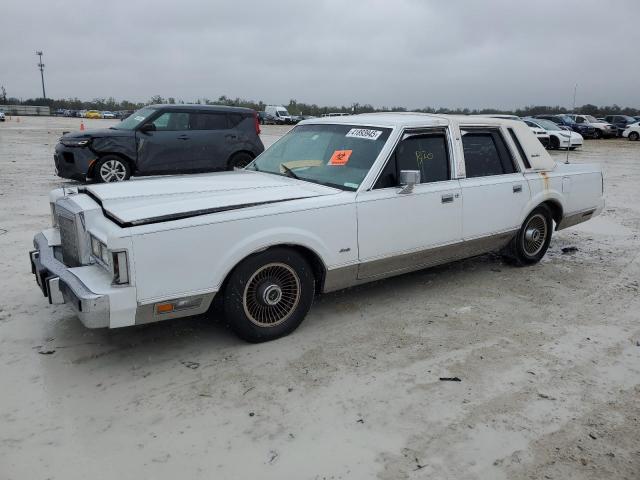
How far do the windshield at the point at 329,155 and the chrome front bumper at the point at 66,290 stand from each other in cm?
207

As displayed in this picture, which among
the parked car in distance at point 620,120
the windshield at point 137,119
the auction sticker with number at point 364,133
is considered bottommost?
the auction sticker with number at point 364,133

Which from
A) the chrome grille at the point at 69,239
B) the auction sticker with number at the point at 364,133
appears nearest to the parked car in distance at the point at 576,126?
the auction sticker with number at the point at 364,133

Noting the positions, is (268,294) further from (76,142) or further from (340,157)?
(76,142)

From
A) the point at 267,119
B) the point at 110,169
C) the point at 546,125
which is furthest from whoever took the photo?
the point at 267,119

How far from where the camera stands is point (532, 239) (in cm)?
598

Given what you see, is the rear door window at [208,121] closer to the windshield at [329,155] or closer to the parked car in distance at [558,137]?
the windshield at [329,155]

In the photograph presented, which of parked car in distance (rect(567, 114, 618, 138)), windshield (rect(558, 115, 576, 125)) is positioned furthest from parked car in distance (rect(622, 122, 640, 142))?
windshield (rect(558, 115, 576, 125))

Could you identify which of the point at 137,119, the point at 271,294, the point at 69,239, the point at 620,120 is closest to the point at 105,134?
the point at 137,119

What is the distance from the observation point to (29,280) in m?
5.30

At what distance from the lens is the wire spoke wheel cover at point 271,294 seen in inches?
156

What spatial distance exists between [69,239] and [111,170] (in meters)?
7.07

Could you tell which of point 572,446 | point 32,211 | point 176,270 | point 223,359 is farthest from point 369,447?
point 32,211

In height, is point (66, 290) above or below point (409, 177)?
below

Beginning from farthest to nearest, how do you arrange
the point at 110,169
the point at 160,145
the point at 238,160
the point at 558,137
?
the point at 558,137
the point at 238,160
the point at 160,145
the point at 110,169
